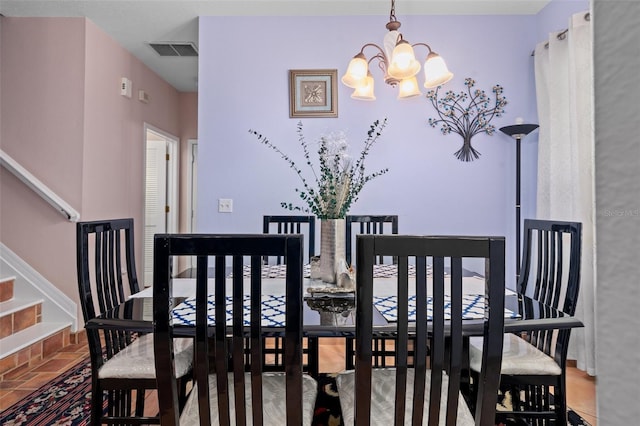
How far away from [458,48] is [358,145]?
1.11 m

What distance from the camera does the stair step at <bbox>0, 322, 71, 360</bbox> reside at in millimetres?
2465

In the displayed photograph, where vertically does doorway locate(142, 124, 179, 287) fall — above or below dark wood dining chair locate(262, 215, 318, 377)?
above

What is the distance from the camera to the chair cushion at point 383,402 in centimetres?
119

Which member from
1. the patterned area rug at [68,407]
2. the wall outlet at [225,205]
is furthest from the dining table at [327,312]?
the wall outlet at [225,205]

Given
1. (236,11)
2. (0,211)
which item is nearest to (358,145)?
(236,11)

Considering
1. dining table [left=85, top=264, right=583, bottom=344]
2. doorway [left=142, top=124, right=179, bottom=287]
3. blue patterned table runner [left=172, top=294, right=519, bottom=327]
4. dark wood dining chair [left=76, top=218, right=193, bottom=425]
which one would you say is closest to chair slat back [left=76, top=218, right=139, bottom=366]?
dark wood dining chair [left=76, top=218, right=193, bottom=425]

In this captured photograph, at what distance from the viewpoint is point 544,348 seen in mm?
1632

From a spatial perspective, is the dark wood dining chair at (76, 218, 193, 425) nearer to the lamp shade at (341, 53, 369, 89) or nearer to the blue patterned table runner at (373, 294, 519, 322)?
the blue patterned table runner at (373, 294, 519, 322)

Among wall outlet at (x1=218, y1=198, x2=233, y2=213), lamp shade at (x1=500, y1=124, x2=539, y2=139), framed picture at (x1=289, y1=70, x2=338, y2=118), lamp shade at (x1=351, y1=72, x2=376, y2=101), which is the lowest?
wall outlet at (x1=218, y1=198, x2=233, y2=213)

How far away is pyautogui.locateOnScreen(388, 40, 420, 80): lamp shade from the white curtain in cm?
126

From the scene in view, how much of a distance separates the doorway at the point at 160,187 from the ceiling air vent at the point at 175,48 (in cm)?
124

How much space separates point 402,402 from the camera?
3.35ft

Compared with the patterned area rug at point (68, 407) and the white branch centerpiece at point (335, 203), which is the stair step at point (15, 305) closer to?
the patterned area rug at point (68, 407)

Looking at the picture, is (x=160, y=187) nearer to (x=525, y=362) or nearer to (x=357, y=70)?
(x=357, y=70)
